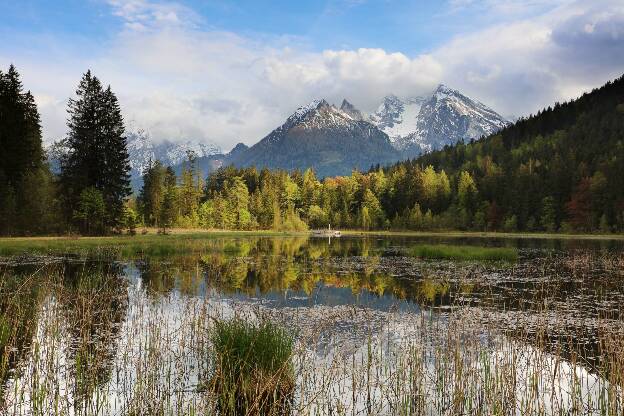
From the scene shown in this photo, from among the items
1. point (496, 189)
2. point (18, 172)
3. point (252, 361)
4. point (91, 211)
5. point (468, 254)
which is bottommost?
point (252, 361)

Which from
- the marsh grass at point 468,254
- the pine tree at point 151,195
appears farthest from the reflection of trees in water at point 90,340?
the pine tree at point 151,195

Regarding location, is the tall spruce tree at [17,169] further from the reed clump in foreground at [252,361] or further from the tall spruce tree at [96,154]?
the reed clump in foreground at [252,361]

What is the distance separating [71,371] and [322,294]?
14042mm

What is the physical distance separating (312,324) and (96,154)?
57134 mm

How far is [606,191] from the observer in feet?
354

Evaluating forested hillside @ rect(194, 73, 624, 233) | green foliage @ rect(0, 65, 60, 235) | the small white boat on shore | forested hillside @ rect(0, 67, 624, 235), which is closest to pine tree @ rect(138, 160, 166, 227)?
forested hillside @ rect(0, 67, 624, 235)

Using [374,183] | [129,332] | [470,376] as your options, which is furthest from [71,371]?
[374,183]

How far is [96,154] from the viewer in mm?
63719

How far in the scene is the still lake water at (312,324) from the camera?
962 centimetres

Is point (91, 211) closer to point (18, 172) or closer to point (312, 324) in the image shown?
point (18, 172)

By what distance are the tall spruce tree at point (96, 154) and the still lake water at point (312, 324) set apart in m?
26.8

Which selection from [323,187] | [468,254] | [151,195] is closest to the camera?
[468,254]

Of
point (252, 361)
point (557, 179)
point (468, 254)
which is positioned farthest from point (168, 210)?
point (252, 361)

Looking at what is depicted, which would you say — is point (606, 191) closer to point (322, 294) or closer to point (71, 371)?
point (322, 294)
